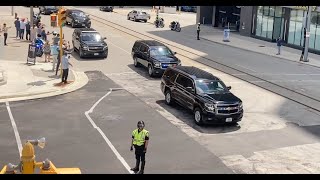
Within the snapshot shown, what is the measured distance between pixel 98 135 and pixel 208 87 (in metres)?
4.93

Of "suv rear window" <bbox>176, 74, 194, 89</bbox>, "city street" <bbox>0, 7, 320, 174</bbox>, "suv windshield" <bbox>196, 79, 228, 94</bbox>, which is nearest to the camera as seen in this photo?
"city street" <bbox>0, 7, 320, 174</bbox>

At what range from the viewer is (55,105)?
60.3ft

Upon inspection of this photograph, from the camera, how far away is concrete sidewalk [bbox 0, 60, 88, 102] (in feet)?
64.6

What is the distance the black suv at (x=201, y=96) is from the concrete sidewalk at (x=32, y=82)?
5.23m

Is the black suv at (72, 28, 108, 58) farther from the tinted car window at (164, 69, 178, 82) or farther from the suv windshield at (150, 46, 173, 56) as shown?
the tinted car window at (164, 69, 178, 82)

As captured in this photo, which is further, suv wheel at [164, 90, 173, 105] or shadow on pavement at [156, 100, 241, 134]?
suv wheel at [164, 90, 173, 105]

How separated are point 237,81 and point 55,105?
10.6m

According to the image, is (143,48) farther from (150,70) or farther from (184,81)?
(184,81)

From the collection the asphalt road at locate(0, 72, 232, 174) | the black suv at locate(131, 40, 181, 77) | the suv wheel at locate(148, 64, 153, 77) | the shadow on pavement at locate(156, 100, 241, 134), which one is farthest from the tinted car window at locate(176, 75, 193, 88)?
the suv wheel at locate(148, 64, 153, 77)

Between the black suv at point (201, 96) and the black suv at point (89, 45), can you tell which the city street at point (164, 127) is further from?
the black suv at point (89, 45)

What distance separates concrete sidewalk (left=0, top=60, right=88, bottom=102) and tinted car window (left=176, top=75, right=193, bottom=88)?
222 inches

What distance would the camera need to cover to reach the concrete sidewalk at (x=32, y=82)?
64.6 ft

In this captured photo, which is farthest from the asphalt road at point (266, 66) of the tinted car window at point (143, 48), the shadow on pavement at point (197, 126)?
the shadow on pavement at point (197, 126)
